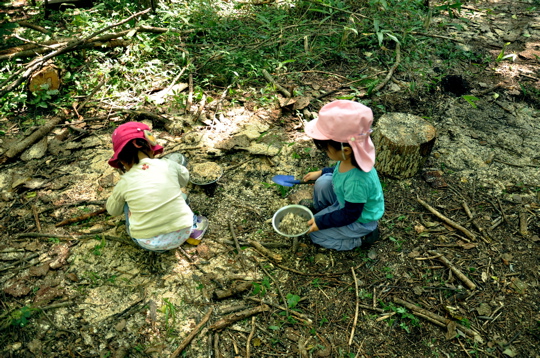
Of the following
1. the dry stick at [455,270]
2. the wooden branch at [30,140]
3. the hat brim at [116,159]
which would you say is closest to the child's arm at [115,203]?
the hat brim at [116,159]

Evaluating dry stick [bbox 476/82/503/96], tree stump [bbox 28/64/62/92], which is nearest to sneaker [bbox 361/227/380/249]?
dry stick [bbox 476/82/503/96]

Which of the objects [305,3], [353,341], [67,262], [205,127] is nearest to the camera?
[353,341]

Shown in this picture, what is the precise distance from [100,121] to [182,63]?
137 cm

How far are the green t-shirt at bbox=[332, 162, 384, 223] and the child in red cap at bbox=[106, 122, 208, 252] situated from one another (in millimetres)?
1121

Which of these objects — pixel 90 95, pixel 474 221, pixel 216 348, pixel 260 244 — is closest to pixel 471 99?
pixel 474 221

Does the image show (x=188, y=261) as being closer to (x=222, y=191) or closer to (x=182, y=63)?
(x=222, y=191)

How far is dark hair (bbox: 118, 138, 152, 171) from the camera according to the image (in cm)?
235

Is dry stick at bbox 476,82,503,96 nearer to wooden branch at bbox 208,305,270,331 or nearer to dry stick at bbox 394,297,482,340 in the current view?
dry stick at bbox 394,297,482,340

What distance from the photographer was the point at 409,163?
126 inches

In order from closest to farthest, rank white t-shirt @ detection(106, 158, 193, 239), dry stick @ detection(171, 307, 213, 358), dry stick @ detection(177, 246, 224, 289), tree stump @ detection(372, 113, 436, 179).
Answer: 1. dry stick @ detection(171, 307, 213, 358)
2. white t-shirt @ detection(106, 158, 193, 239)
3. dry stick @ detection(177, 246, 224, 289)
4. tree stump @ detection(372, 113, 436, 179)

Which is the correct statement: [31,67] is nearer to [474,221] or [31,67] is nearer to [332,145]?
[332,145]

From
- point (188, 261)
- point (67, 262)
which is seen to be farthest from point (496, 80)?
point (67, 262)

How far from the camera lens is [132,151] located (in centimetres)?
240

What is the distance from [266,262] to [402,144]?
1.55 metres
